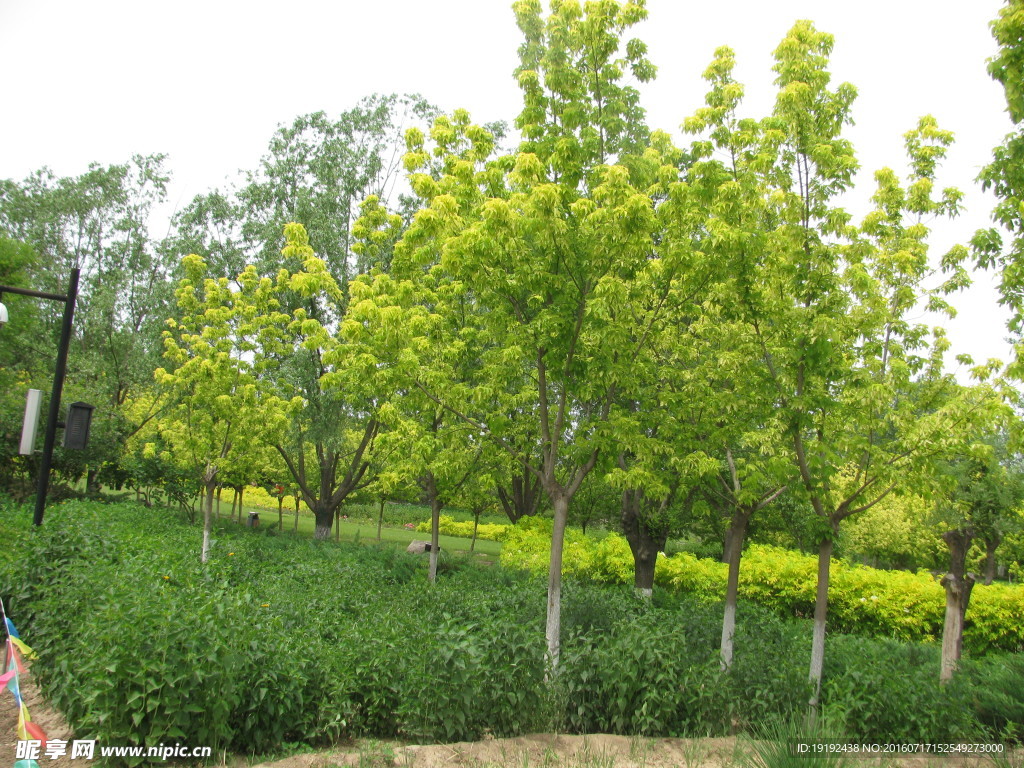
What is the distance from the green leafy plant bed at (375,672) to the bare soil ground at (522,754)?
8.3 inches

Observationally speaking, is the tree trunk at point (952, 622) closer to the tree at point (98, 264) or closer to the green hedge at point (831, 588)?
the green hedge at point (831, 588)

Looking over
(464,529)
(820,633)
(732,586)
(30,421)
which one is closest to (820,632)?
(820,633)

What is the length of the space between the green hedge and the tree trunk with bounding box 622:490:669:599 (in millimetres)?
1959

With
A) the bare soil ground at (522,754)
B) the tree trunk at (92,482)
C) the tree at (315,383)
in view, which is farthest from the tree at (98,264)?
the bare soil ground at (522,754)

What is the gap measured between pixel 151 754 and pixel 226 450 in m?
8.34

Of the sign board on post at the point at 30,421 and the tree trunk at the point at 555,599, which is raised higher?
the sign board on post at the point at 30,421

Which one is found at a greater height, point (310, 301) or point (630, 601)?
point (310, 301)

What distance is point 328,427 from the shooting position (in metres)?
16.0

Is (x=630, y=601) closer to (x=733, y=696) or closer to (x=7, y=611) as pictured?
(x=733, y=696)

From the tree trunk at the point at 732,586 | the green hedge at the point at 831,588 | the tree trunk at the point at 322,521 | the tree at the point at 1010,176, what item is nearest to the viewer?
the tree at the point at 1010,176

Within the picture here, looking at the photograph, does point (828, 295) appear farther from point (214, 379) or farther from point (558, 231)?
point (214, 379)

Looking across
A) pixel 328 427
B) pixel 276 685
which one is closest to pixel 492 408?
pixel 276 685

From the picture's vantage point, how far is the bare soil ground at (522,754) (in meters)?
4.20

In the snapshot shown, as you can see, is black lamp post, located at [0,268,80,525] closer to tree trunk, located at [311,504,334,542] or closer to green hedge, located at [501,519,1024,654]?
green hedge, located at [501,519,1024,654]
